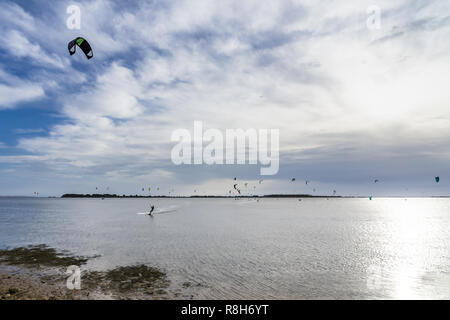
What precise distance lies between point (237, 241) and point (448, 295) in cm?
2356

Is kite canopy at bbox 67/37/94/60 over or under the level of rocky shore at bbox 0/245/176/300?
over

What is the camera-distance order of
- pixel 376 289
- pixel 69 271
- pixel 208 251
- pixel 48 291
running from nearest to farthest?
pixel 48 291
pixel 376 289
pixel 69 271
pixel 208 251

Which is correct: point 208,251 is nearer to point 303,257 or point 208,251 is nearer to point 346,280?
point 303,257

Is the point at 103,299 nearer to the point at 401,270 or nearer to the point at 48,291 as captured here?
the point at 48,291

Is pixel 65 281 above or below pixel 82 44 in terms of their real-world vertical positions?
below

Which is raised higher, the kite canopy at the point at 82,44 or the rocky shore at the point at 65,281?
the kite canopy at the point at 82,44

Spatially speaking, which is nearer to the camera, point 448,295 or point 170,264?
point 448,295

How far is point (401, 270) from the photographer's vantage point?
73.5 ft

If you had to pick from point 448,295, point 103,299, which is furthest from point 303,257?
point 103,299
